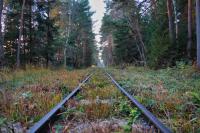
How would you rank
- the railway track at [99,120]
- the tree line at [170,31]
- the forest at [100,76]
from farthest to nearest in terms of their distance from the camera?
the tree line at [170,31] → the forest at [100,76] → the railway track at [99,120]

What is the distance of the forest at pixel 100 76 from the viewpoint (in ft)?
12.3

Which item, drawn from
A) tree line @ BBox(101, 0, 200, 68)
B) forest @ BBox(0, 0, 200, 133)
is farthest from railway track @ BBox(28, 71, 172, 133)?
tree line @ BBox(101, 0, 200, 68)

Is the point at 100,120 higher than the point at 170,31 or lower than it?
lower

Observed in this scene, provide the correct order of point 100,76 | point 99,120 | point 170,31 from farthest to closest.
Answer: point 170,31 < point 100,76 < point 99,120

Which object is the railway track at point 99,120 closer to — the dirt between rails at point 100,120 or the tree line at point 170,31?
the dirt between rails at point 100,120

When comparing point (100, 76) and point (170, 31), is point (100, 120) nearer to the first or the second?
point (100, 76)

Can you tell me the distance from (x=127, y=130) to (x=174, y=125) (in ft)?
2.05

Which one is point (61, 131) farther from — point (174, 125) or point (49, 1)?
point (49, 1)

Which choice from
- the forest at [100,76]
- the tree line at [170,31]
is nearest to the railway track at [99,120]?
the forest at [100,76]

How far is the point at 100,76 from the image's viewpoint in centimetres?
1534

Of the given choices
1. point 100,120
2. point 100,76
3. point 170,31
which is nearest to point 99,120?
point 100,120

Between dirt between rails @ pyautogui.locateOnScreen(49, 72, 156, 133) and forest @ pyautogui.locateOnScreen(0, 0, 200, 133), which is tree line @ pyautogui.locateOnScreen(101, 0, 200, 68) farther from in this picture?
dirt between rails @ pyautogui.locateOnScreen(49, 72, 156, 133)

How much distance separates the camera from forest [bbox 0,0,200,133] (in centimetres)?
376

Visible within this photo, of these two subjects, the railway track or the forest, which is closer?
the railway track
